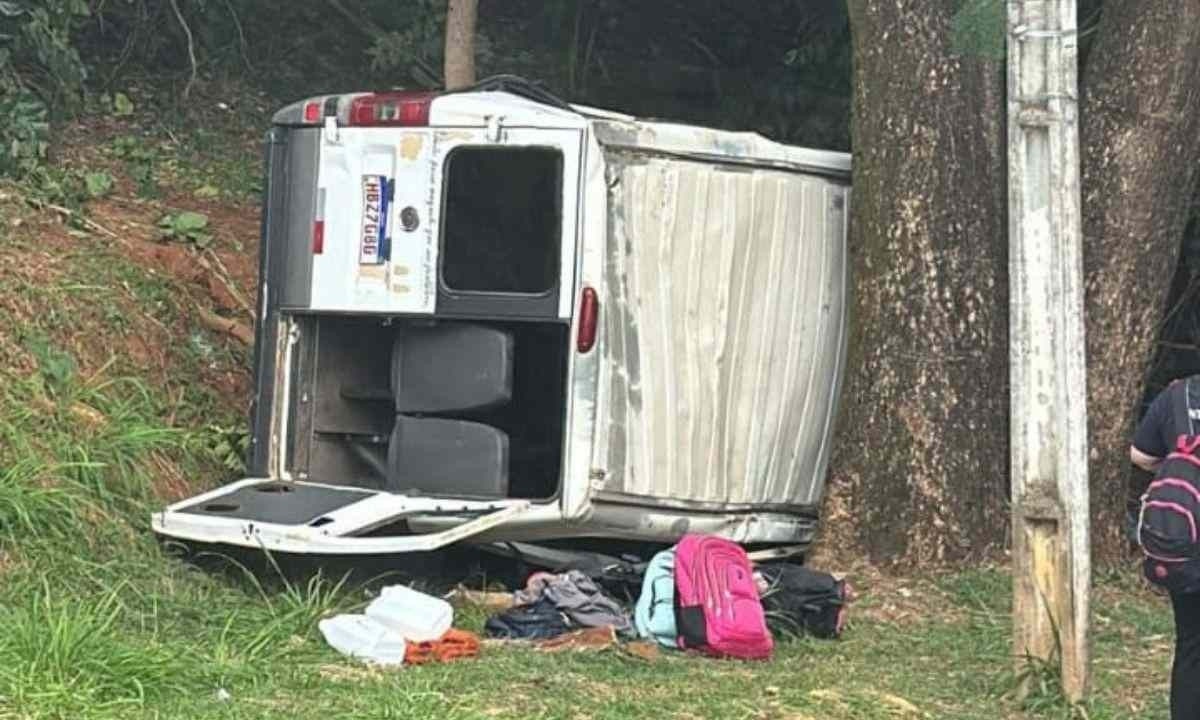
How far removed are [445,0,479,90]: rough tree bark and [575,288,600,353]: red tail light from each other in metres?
3.45

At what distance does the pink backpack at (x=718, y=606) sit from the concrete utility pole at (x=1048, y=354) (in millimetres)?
1025

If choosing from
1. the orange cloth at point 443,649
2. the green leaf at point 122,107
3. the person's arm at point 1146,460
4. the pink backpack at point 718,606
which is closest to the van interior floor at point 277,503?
the orange cloth at point 443,649

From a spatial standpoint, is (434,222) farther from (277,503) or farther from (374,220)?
(277,503)

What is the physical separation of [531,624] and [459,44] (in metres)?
4.53

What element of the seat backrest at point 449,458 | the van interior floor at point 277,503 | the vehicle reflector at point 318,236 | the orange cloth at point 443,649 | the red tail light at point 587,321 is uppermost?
the vehicle reflector at point 318,236

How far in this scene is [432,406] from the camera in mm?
7492

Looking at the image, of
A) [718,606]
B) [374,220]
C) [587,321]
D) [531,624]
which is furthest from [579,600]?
[374,220]

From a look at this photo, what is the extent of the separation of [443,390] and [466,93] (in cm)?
123

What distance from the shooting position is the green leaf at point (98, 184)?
→ 31.1 feet

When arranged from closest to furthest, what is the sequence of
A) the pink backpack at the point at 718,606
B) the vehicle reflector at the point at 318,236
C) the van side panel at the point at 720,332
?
the pink backpack at the point at 718,606 < the van side panel at the point at 720,332 < the vehicle reflector at the point at 318,236

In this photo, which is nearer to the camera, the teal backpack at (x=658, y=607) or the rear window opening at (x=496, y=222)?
the teal backpack at (x=658, y=607)

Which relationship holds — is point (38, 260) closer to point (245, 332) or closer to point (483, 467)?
point (245, 332)

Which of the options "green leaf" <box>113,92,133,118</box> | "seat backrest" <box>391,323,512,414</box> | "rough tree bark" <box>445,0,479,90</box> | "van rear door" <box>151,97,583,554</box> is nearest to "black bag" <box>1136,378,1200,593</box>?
"van rear door" <box>151,97,583,554</box>

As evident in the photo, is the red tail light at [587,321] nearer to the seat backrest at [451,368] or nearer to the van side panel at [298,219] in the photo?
the seat backrest at [451,368]
